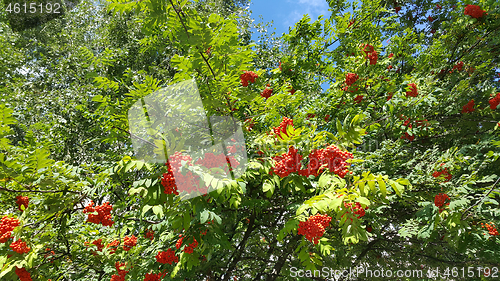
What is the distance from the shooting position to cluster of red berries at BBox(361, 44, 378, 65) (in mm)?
4398

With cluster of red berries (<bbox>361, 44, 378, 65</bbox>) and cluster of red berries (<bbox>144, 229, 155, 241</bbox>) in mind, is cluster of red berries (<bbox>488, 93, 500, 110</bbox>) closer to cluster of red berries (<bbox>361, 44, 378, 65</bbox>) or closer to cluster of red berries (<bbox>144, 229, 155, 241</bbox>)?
cluster of red berries (<bbox>361, 44, 378, 65</bbox>)

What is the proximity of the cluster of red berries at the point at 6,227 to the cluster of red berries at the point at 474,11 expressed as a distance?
7285 mm

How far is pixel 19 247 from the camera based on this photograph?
2746 mm

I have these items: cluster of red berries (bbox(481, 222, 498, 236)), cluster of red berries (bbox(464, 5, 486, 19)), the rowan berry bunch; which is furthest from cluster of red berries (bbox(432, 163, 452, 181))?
cluster of red berries (bbox(464, 5, 486, 19))

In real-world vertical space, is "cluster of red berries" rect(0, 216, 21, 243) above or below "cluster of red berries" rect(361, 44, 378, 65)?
below

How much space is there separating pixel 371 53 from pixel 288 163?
3229 mm

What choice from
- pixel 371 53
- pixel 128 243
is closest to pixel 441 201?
pixel 371 53

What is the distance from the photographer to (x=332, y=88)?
452 cm

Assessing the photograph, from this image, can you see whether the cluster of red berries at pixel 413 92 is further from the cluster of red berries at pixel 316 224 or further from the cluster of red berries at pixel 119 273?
the cluster of red berries at pixel 119 273

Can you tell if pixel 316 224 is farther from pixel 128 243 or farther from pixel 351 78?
pixel 128 243

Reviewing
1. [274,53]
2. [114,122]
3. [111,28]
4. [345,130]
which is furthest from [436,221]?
[111,28]

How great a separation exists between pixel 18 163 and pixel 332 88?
14.7ft

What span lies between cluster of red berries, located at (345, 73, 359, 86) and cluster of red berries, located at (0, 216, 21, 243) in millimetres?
4742

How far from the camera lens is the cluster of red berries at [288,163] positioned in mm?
2447
